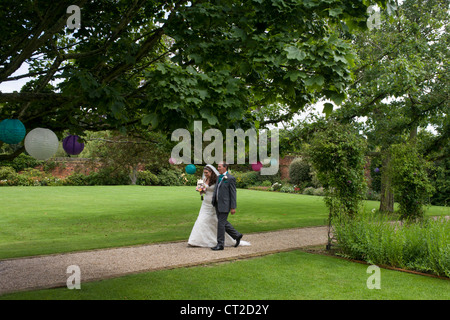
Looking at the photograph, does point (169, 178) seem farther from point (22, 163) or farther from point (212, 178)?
point (212, 178)

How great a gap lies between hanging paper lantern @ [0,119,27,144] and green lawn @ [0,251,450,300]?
7.49 feet

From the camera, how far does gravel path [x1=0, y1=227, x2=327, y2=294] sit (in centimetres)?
663

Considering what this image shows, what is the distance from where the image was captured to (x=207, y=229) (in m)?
9.51

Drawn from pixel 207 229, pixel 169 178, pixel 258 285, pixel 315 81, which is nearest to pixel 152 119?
pixel 315 81

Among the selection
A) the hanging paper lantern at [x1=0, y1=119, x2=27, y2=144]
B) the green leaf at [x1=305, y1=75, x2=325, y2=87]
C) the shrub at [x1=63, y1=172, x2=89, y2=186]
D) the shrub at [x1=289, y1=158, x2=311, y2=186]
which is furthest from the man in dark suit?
the shrub at [x1=63, y1=172, x2=89, y2=186]

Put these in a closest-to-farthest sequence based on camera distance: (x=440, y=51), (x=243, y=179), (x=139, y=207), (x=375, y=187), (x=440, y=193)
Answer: (x=440, y=51)
(x=139, y=207)
(x=440, y=193)
(x=375, y=187)
(x=243, y=179)

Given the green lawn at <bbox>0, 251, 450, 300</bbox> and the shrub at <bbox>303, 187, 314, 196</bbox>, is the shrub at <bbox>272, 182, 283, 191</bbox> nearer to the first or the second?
the shrub at <bbox>303, 187, 314, 196</bbox>

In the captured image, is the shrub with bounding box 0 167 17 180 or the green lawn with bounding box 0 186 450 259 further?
the shrub with bounding box 0 167 17 180

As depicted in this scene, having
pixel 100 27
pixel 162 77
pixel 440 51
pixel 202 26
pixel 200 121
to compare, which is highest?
pixel 440 51

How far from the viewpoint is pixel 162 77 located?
4609 millimetres

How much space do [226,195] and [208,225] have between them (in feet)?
3.41
